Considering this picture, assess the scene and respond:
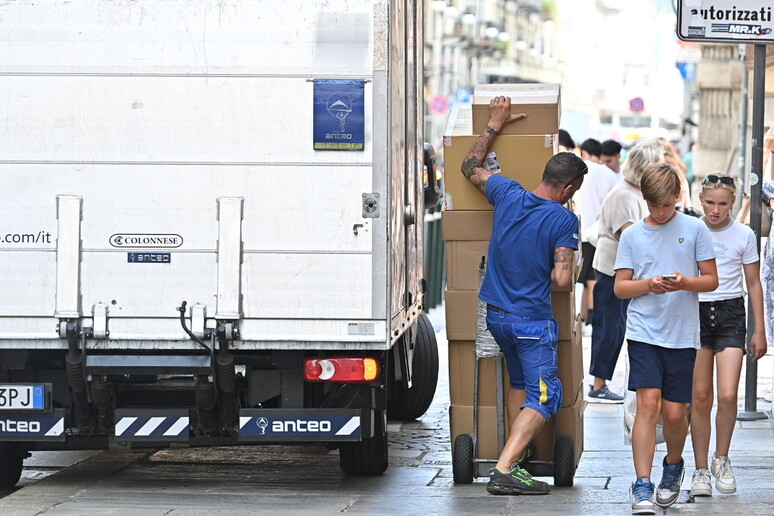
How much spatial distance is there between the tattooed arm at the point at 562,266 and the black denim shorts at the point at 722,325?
73 centimetres

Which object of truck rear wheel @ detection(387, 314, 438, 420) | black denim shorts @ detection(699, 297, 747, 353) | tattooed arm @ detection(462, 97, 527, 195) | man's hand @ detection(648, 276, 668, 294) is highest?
tattooed arm @ detection(462, 97, 527, 195)

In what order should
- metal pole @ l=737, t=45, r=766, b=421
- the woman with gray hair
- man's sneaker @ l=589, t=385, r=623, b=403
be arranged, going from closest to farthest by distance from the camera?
1. metal pole @ l=737, t=45, r=766, b=421
2. the woman with gray hair
3. man's sneaker @ l=589, t=385, r=623, b=403

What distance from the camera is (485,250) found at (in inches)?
312

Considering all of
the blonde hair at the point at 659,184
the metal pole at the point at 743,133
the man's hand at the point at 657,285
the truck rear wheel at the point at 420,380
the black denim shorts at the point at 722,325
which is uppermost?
the metal pole at the point at 743,133

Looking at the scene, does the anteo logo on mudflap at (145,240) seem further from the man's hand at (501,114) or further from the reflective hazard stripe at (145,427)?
the man's hand at (501,114)

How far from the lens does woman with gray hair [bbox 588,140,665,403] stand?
34.3ft

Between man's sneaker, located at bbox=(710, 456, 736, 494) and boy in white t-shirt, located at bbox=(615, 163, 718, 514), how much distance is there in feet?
2.07

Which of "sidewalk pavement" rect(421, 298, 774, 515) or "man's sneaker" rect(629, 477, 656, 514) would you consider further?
"sidewalk pavement" rect(421, 298, 774, 515)

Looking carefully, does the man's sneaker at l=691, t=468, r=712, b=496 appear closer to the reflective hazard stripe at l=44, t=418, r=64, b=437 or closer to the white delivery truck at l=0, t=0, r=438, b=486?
the white delivery truck at l=0, t=0, r=438, b=486

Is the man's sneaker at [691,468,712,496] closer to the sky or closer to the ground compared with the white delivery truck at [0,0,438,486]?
Result: closer to the ground

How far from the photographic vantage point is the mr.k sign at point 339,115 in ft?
24.2

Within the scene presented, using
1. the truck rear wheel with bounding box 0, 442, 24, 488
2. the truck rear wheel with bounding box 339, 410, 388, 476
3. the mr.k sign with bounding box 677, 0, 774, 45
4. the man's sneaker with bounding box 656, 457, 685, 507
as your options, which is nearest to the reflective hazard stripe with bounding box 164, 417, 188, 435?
the truck rear wheel with bounding box 339, 410, 388, 476

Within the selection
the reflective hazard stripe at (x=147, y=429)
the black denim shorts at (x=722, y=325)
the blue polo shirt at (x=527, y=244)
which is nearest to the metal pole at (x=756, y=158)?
the black denim shorts at (x=722, y=325)

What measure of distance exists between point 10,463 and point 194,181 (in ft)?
6.71
